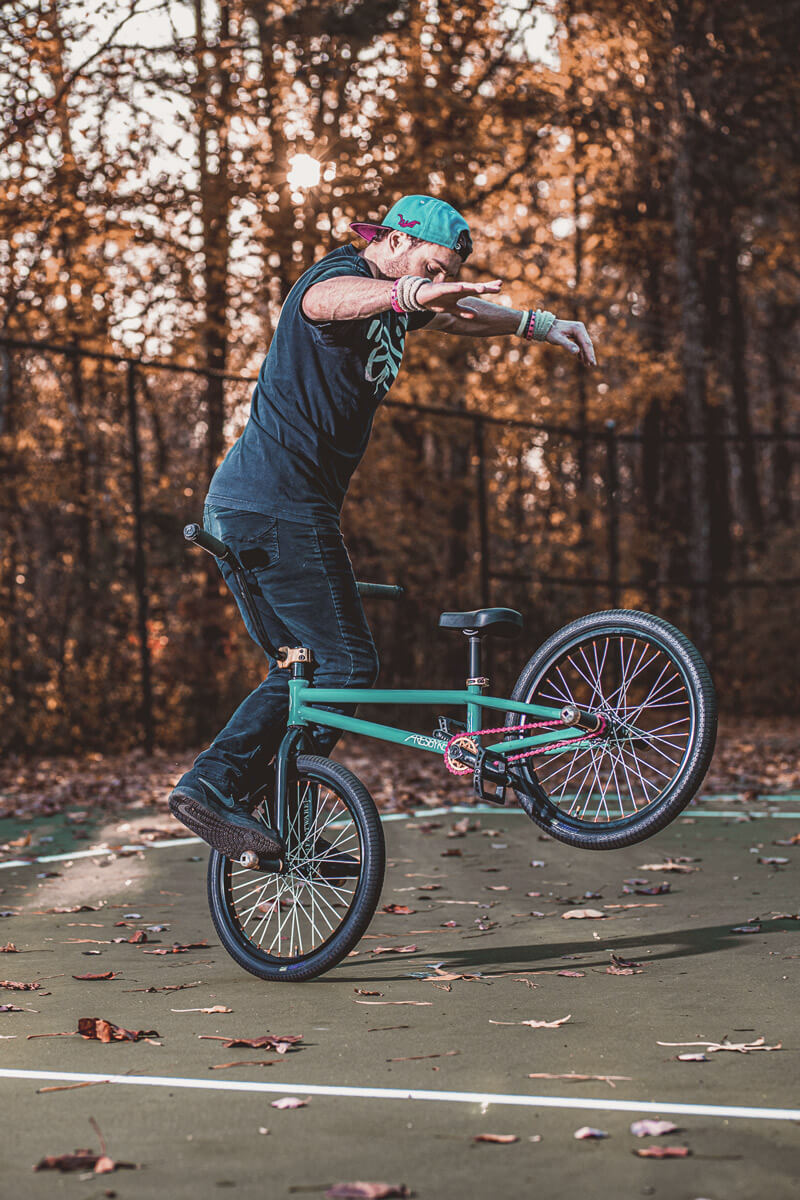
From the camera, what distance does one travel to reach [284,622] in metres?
5.21

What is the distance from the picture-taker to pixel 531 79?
1991cm

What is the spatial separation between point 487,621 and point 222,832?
1130mm

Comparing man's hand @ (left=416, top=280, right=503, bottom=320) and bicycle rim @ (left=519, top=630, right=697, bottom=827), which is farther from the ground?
man's hand @ (left=416, top=280, right=503, bottom=320)

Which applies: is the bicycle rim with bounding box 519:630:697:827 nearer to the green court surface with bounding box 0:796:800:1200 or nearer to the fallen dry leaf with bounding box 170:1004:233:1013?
the green court surface with bounding box 0:796:800:1200

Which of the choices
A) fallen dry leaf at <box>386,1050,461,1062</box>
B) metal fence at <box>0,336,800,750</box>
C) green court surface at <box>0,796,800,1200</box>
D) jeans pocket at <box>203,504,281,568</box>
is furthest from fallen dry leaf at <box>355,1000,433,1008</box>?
metal fence at <box>0,336,800,750</box>

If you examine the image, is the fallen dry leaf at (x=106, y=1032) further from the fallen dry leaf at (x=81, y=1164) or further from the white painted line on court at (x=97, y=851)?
the white painted line on court at (x=97, y=851)

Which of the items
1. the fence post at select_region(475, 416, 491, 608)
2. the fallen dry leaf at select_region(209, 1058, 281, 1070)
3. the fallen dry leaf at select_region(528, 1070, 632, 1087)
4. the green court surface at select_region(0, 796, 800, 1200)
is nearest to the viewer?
the green court surface at select_region(0, 796, 800, 1200)

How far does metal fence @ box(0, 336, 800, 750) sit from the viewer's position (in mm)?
12828

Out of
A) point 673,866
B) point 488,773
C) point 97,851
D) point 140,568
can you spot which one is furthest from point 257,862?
point 140,568

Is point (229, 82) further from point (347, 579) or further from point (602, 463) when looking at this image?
point (347, 579)

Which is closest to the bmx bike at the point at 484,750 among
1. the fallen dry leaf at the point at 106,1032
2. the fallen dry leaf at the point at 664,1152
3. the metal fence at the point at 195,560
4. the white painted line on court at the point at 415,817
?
the fallen dry leaf at the point at 106,1032

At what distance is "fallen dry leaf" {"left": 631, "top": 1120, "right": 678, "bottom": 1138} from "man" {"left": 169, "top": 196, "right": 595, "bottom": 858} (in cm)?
204

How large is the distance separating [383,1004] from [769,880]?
276 cm

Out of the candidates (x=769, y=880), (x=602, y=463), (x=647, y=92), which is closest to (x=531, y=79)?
(x=647, y=92)
